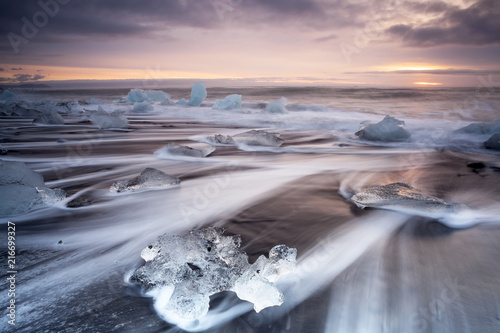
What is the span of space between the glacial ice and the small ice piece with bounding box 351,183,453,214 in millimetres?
1492

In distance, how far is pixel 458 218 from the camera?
263 centimetres

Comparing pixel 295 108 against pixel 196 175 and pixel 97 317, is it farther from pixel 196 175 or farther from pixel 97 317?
pixel 97 317

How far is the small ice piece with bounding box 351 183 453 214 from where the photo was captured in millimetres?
2708

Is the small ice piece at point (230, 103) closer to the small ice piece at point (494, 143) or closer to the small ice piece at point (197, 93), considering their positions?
the small ice piece at point (197, 93)

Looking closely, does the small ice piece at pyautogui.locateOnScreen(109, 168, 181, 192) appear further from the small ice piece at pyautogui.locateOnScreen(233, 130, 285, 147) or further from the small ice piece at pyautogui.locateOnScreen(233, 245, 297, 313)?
the small ice piece at pyautogui.locateOnScreen(233, 130, 285, 147)

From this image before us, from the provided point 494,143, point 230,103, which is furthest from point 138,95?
point 494,143

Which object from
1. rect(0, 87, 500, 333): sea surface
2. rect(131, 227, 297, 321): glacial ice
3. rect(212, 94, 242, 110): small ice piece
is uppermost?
rect(212, 94, 242, 110): small ice piece

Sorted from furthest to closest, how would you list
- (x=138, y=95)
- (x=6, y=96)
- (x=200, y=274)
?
(x=6, y=96) → (x=138, y=95) → (x=200, y=274)

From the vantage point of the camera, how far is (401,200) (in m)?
2.80

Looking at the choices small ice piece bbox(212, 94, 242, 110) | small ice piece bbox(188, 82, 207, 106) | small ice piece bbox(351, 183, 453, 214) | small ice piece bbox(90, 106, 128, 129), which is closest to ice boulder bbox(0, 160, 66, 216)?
small ice piece bbox(351, 183, 453, 214)

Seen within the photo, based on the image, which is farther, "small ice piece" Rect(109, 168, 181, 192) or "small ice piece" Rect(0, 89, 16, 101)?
"small ice piece" Rect(0, 89, 16, 101)

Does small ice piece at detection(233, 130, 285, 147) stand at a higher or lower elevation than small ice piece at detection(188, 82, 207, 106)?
lower

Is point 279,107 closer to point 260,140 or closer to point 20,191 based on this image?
point 260,140

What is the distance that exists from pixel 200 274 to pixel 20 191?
2326mm
